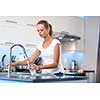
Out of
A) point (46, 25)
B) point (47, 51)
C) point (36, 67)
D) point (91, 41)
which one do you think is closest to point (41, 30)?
point (46, 25)

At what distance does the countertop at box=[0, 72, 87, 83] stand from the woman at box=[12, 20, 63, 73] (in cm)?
6

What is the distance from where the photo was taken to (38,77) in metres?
2.48

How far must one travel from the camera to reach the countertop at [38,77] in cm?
248

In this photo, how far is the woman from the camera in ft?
8.23

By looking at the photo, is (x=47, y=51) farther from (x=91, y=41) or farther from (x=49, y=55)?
(x=91, y=41)

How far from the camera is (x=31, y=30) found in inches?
99.0

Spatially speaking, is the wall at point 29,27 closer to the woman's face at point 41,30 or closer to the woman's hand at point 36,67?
the woman's face at point 41,30

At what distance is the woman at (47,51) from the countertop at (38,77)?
0.19ft

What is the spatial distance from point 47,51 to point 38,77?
271 millimetres
